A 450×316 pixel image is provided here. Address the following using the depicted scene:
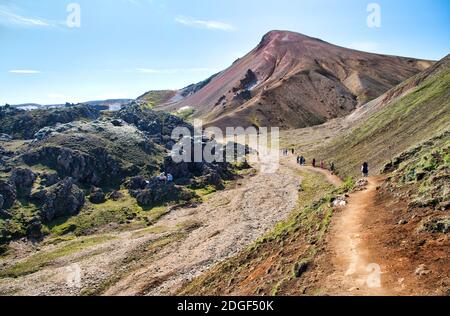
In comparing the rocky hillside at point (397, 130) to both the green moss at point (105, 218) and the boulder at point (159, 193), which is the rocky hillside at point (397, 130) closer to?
the boulder at point (159, 193)

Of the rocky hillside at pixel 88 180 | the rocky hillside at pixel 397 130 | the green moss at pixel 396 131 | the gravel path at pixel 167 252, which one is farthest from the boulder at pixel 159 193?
the rocky hillside at pixel 397 130

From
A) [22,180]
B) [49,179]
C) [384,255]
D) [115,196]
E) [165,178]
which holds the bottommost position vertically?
[115,196]

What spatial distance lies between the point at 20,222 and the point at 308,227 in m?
37.4

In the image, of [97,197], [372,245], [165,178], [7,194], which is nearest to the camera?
[372,245]

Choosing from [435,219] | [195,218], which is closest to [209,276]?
[435,219]

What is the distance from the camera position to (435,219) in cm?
2123

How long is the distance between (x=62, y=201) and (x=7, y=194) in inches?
278

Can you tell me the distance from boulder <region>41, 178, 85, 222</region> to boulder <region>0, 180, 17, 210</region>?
4141 mm

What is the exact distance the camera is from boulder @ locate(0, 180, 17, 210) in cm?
4941

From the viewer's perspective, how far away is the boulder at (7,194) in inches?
1945

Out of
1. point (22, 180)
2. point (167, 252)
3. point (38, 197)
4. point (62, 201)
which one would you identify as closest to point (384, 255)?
point (167, 252)

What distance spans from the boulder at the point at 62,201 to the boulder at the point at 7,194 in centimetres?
414

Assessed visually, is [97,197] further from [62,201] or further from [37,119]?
[37,119]

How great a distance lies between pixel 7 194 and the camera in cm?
5047
